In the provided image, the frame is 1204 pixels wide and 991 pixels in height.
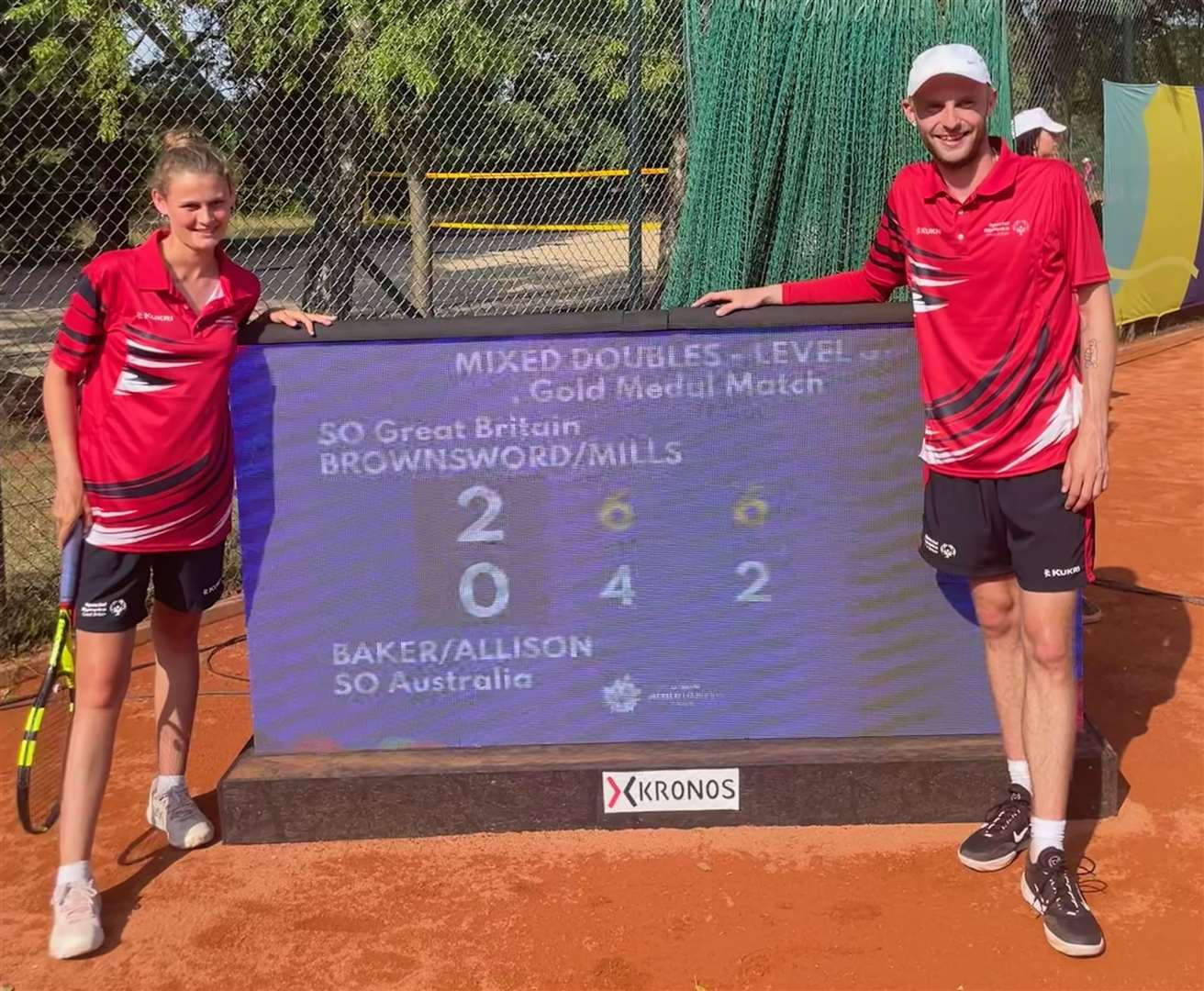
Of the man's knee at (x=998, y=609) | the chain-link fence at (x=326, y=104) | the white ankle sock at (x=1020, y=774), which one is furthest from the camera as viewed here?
the chain-link fence at (x=326, y=104)

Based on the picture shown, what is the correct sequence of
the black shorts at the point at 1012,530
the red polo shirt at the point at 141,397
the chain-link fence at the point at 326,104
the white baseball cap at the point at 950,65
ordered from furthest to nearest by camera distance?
the chain-link fence at the point at 326,104, the red polo shirt at the point at 141,397, the black shorts at the point at 1012,530, the white baseball cap at the point at 950,65

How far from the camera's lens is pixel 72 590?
3299 millimetres

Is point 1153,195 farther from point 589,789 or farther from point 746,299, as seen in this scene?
point 589,789

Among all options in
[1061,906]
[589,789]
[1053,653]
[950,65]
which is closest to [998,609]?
[1053,653]

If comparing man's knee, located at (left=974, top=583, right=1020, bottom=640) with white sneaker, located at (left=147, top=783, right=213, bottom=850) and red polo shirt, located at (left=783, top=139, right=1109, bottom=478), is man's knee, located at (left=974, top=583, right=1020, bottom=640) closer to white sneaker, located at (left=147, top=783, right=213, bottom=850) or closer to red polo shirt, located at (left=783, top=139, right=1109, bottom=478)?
red polo shirt, located at (left=783, top=139, right=1109, bottom=478)

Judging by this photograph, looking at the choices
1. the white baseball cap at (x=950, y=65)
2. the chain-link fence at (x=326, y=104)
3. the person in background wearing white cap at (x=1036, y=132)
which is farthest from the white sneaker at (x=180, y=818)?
the person in background wearing white cap at (x=1036, y=132)

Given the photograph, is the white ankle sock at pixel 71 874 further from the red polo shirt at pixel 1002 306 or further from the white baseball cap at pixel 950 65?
the white baseball cap at pixel 950 65

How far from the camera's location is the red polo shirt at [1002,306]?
300 cm

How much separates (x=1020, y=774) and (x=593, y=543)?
1.35m

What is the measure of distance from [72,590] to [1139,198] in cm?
1177

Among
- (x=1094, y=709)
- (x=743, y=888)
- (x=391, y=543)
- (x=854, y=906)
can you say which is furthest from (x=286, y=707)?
(x=1094, y=709)

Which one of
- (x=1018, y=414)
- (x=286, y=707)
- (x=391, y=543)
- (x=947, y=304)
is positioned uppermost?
(x=947, y=304)

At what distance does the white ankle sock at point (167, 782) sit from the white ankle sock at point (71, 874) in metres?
0.47

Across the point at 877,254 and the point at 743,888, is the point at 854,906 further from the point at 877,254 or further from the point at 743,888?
the point at 877,254
